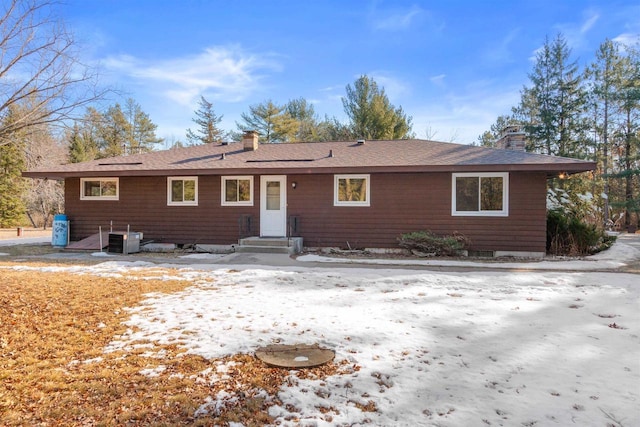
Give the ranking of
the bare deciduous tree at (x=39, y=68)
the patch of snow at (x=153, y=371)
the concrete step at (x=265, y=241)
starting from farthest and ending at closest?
the concrete step at (x=265, y=241), the bare deciduous tree at (x=39, y=68), the patch of snow at (x=153, y=371)

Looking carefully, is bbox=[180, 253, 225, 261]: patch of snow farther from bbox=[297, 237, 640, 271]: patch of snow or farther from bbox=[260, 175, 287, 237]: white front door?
bbox=[297, 237, 640, 271]: patch of snow

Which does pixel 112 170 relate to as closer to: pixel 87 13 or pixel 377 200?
pixel 87 13

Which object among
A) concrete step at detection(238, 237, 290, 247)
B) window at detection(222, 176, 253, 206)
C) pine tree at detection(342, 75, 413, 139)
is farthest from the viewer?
pine tree at detection(342, 75, 413, 139)

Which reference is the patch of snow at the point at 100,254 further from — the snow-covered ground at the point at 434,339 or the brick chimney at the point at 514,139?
the brick chimney at the point at 514,139

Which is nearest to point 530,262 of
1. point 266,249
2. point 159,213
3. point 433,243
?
point 433,243

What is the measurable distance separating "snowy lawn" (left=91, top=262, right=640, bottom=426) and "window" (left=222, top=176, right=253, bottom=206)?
5004mm

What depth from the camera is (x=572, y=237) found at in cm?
1059

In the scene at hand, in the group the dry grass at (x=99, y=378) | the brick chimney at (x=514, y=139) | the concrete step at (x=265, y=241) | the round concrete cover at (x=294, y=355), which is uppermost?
the brick chimney at (x=514, y=139)

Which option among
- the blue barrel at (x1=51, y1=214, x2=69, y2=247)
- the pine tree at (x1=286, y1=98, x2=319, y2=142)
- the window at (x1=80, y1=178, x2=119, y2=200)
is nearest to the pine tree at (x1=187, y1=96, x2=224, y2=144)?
the pine tree at (x1=286, y1=98, x2=319, y2=142)

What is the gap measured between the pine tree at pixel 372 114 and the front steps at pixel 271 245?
14.5 m

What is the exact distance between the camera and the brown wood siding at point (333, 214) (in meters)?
9.90

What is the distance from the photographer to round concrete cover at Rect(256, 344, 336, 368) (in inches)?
119

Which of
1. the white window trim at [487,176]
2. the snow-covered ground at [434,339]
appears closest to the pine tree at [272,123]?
the white window trim at [487,176]

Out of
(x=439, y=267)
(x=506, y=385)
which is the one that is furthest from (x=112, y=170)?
(x=506, y=385)
